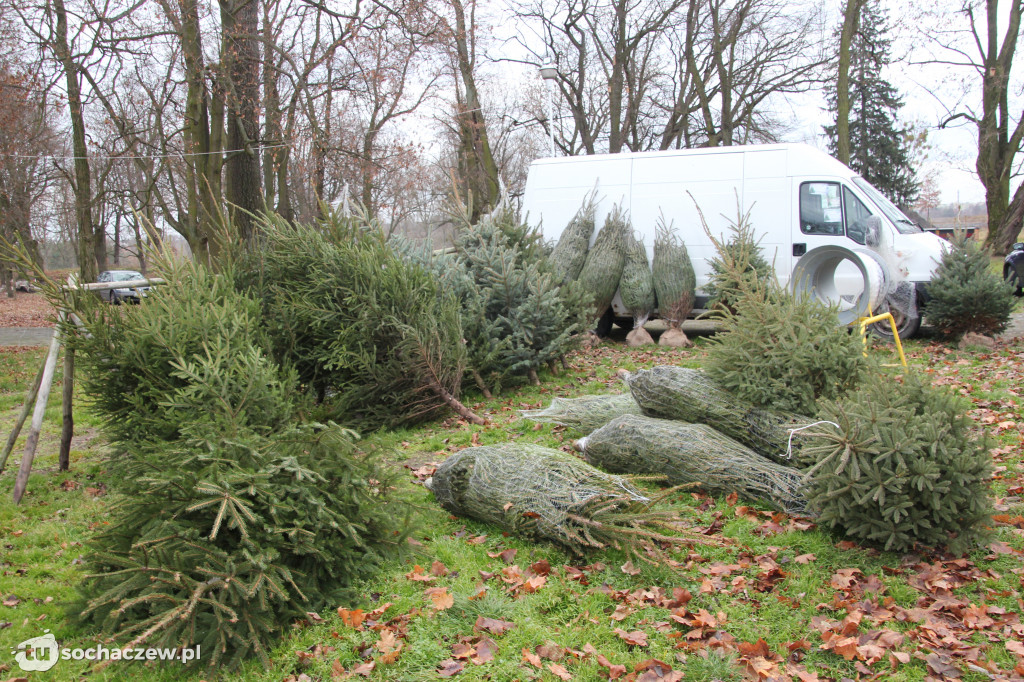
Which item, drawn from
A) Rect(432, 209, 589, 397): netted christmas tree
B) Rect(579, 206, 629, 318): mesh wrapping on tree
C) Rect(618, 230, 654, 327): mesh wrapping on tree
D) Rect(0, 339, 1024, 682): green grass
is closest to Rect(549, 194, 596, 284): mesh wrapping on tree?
Rect(579, 206, 629, 318): mesh wrapping on tree

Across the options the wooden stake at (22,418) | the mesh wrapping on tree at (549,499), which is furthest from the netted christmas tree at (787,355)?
the wooden stake at (22,418)

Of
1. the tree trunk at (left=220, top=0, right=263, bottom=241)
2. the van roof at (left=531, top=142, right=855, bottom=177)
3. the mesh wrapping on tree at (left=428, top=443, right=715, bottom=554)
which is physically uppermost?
the tree trunk at (left=220, top=0, right=263, bottom=241)

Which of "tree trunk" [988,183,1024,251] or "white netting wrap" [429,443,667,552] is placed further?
"tree trunk" [988,183,1024,251]

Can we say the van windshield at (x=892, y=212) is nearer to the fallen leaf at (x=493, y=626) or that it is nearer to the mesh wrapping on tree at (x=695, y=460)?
the mesh wrapping on tree at (x=695, y=460)

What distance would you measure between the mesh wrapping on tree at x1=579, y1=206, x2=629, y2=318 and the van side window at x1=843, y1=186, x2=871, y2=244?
10.7 ft

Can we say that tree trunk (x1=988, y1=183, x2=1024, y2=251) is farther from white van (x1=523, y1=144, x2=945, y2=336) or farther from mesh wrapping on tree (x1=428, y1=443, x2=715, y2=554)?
mesh wrapping on tree (x1=428, y1=443, x2=715, y2=554)

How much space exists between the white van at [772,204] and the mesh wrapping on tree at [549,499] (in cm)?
662

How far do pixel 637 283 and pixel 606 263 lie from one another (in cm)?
58

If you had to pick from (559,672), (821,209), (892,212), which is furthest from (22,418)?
Answer: (892,212)

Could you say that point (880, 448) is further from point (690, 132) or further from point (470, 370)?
point (690, 132)

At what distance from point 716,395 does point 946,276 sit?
647 centimetres

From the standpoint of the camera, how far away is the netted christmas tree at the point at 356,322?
22.7ft

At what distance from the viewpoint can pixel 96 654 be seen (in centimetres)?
349

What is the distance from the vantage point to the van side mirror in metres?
10.6
